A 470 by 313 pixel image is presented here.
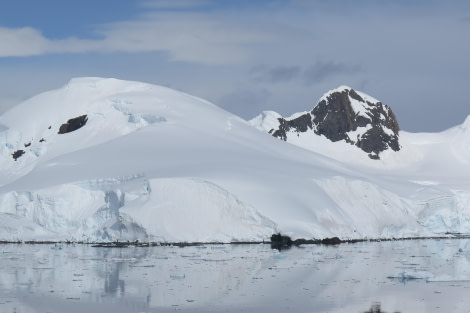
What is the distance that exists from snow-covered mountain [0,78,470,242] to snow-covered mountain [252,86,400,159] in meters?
46.6

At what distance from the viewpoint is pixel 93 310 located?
89.7 feet

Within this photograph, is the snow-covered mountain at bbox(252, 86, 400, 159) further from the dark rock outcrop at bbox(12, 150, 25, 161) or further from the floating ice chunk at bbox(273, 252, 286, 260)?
the floating ice chunk at bbox(273, 252, 286, 260)

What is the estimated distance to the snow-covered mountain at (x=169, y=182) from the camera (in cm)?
5341

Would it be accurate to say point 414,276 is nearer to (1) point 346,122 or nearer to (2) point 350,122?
(1) point 346,122

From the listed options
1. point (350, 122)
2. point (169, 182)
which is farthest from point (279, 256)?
point (350, 122)

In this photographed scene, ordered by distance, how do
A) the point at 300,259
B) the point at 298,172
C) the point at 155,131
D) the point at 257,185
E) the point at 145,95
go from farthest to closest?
the point at 145,95 → the point at 155,131 → the point at 298,172 → the point at 257,185 → the point at 300,259

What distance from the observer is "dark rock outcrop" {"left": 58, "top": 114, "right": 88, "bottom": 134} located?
69.2 metres

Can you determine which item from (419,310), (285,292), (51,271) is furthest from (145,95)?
(419,310)

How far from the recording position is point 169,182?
54188mm

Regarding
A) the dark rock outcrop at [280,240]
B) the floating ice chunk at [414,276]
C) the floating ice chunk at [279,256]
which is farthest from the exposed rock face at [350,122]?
the floating ice chunk at [414,276]

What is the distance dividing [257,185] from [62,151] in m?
17.0

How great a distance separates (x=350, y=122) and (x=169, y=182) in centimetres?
7592

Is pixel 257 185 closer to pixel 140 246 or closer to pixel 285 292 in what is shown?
pixel 140 246

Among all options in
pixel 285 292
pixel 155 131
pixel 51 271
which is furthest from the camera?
pixel 155 131
